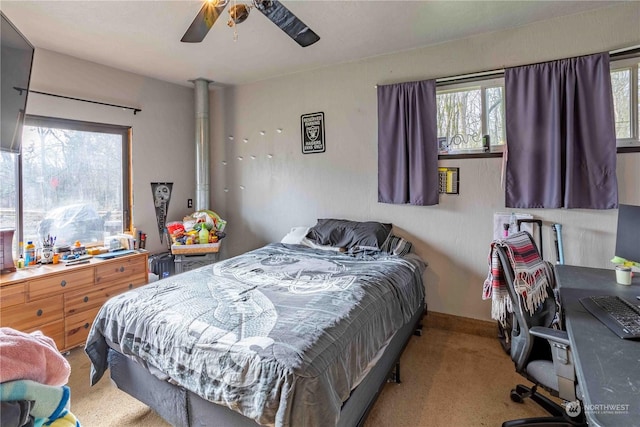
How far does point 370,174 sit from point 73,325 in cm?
302

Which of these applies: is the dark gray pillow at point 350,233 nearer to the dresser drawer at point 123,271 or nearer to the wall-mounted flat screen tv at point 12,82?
the dresser drawer at point 123,271

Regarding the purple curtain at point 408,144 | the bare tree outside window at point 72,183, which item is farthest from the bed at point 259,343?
the bare tree outside window at point 72,183

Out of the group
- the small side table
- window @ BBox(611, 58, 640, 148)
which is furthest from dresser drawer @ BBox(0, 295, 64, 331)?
window @ BBox(611, 58, 640, 148)

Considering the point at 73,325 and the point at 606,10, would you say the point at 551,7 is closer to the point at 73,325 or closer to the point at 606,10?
the point at 606,10

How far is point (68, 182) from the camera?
321 centimetres

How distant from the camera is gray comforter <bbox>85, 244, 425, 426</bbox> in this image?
1270 mm

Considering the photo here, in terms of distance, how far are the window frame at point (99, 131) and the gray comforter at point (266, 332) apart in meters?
1.79

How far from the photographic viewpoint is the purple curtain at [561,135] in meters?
2.38

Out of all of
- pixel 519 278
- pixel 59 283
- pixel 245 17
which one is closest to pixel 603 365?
pixel 519 278

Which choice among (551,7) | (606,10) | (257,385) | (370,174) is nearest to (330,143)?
(370,174)

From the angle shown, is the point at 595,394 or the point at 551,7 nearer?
the point at 595,394

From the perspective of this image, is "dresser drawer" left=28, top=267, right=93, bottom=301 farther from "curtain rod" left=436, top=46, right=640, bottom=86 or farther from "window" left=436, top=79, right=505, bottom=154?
"curtain rod" left=436, top=46, right=640, bottom=86

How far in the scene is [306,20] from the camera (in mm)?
2521

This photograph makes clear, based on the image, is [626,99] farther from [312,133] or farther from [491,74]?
[312,133]
